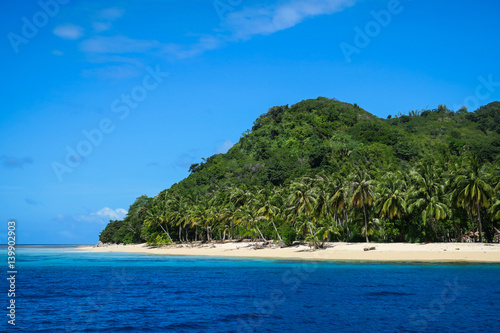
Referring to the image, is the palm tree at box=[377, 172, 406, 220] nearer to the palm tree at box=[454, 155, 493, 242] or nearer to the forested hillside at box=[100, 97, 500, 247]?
the forested hillside at box=[100, 97, 500, 247]

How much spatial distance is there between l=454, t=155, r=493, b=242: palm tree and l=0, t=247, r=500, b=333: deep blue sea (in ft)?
37.5

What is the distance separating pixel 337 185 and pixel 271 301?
3878 cm

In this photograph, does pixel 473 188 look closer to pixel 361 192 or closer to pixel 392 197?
pixel 392 197

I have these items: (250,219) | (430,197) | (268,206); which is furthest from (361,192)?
(250,219)

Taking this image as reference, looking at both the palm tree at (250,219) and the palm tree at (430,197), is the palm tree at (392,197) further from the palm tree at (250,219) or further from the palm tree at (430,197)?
the palm tree at (250,219)

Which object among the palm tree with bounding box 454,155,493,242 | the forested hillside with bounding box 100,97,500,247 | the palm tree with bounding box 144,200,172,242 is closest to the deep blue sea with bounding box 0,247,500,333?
the palm tree with bounding box 454,155,493,242

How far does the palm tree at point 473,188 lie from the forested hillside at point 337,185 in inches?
5.7

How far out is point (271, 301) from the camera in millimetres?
27641

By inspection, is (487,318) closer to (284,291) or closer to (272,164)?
(284,291)

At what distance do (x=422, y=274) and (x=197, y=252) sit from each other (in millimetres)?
47073

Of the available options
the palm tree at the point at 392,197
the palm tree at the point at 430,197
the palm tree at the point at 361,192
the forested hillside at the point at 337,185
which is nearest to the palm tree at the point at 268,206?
the forested hillside at the point at 337,185

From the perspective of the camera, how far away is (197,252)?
77688 millimetres

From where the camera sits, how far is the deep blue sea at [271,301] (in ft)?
68.4

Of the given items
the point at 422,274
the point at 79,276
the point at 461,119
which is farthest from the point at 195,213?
the point at 461,119
